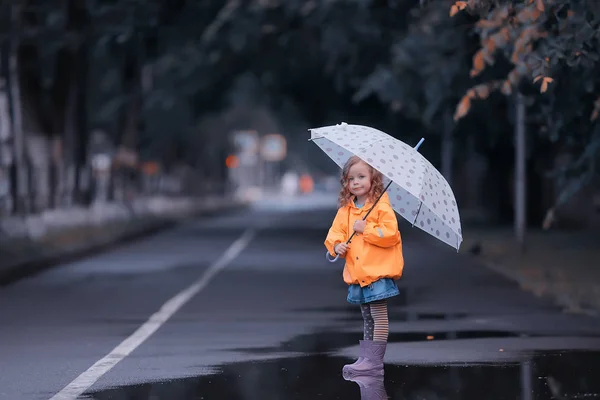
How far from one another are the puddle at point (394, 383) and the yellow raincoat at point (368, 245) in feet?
2.72

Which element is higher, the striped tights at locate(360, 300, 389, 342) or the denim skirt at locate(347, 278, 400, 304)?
the denim skirt at locate(347, 278, 400, 304)

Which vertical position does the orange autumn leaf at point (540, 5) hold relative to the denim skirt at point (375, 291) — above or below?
above

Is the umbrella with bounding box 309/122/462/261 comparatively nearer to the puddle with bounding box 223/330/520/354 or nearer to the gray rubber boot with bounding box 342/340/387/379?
the gray rubber boot with bounding box 342/340/387/379

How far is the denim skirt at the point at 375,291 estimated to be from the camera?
37.8 ft

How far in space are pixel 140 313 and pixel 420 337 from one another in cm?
438

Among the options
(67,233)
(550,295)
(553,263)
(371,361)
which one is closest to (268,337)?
(371,361)

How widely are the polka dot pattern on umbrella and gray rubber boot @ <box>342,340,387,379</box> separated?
948mm

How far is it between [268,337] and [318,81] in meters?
37.8

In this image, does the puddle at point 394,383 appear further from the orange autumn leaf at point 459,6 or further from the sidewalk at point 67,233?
the sidewalk at point 67,233

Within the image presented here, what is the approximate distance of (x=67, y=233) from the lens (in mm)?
36594

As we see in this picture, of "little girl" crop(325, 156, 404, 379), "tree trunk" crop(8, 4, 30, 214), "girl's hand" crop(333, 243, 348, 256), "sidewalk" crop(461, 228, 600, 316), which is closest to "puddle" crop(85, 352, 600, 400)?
"little girl" crop(325, 156, 404, 379)

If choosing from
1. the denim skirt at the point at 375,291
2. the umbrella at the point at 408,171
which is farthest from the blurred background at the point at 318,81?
the denim skirt at the point at 375,291

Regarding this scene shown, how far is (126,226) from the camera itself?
45.4m

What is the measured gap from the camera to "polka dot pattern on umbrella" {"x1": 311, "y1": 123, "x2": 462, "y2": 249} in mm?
11328
